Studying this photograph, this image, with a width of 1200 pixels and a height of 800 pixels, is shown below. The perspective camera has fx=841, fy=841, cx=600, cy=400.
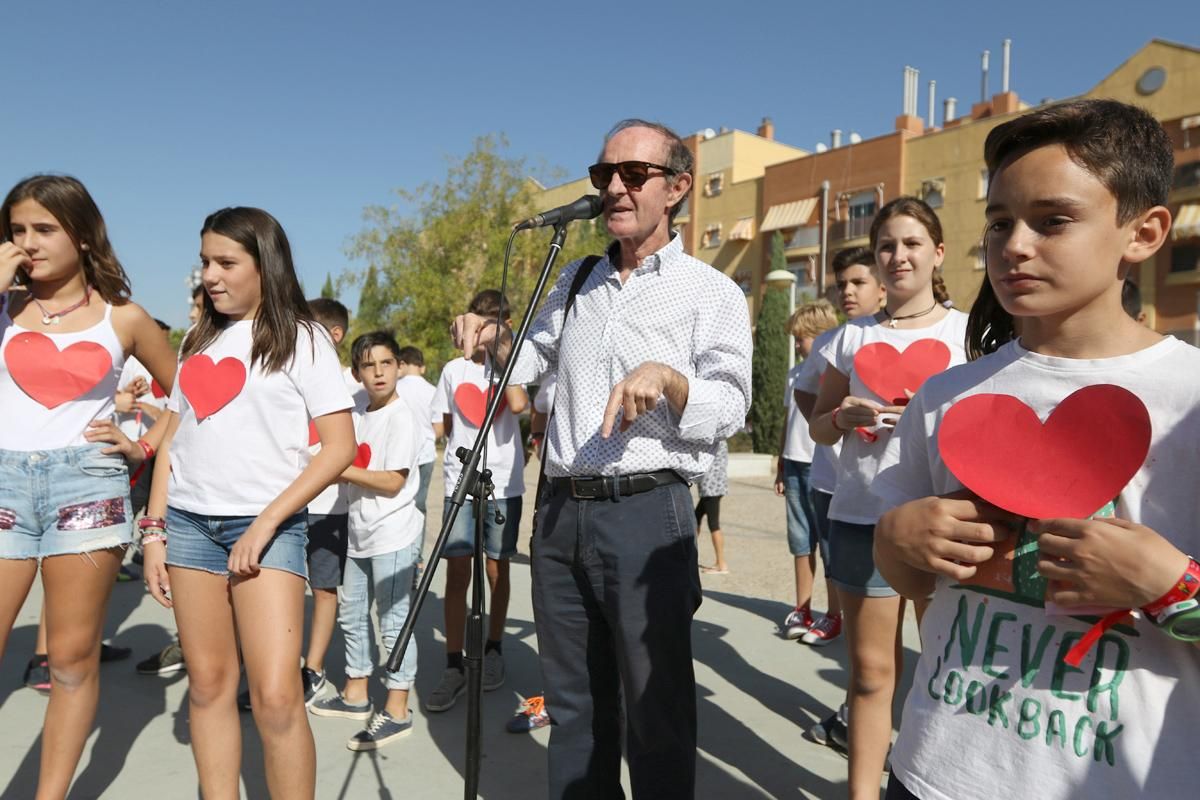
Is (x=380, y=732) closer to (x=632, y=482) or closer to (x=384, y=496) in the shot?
(x=384, y=496)

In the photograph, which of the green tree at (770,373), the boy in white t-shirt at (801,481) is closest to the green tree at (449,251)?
Result: the green tree at (770,373)

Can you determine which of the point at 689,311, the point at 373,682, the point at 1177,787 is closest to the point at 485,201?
the point at 373,682

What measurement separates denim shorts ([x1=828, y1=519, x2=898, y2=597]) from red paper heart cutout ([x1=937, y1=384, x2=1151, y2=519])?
4.95 feet

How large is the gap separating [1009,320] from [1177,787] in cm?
83

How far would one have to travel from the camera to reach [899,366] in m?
2.90

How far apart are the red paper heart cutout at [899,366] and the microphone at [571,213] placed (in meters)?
1.16

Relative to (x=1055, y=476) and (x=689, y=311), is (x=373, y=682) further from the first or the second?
(x=1055, y=476)

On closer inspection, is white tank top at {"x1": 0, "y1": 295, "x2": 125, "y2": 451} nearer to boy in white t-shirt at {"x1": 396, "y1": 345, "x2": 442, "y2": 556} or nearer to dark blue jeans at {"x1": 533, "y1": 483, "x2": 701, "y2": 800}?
dark blue jeans at {"x1": 533, "y1": 483, "x2": 701, "y2": 800}

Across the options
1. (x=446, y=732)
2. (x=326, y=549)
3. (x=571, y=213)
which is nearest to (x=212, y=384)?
(x=571, y=213)

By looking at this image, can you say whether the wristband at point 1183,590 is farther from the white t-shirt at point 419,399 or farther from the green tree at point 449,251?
the green tree at point 449,251

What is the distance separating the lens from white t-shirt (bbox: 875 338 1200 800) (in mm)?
1203

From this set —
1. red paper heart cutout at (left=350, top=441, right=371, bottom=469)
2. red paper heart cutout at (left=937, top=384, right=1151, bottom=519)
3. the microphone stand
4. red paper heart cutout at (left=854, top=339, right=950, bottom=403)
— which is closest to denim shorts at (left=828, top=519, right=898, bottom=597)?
red paper heart cutout at (left=854, top=339, right=950, bottom=403)

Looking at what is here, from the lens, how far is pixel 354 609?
390 cm

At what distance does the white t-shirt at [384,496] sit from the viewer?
3.90 meters
